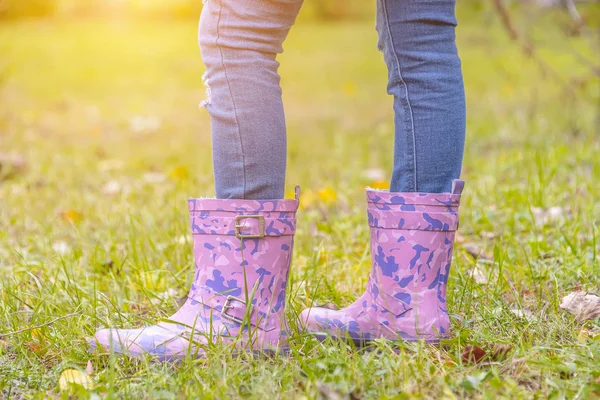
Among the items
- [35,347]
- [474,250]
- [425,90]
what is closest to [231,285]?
[35,347]

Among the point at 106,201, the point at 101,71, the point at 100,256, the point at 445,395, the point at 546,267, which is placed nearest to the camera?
the point at 445,395

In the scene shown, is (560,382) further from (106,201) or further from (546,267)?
(106,201)

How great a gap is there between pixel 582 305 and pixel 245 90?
827 millimetres

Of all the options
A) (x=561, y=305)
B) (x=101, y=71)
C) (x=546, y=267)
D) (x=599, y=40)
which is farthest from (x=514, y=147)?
(x=101, y=71)

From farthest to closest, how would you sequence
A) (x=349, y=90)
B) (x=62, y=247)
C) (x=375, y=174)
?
(x=349, y=90)
(x=375, y=174)
(x=62, y=247)

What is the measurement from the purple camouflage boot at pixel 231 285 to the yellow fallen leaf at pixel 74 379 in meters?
0.09

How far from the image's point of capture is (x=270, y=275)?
131cm

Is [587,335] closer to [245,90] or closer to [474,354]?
[474,354]

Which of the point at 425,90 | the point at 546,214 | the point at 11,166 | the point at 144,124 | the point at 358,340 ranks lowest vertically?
the point at 358,340

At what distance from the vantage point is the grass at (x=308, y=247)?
45.4 inches

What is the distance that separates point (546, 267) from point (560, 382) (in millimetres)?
616

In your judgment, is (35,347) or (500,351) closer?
(500,351)

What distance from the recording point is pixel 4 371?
127cm

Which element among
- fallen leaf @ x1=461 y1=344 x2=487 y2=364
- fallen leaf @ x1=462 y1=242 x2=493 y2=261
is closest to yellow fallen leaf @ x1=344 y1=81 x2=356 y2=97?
fallen leaf @ x1=462 y1=242 x2=493 y2=261
